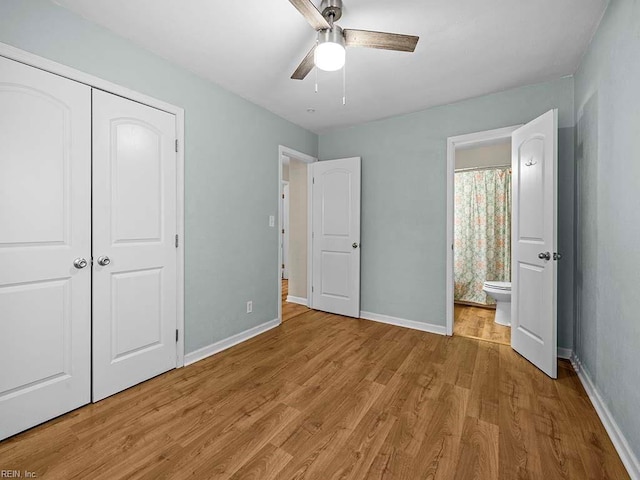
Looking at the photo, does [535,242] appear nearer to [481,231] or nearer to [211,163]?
[481,231]

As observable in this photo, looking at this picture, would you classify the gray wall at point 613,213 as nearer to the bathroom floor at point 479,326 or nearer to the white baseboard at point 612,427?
the white baseboard at point 612,427

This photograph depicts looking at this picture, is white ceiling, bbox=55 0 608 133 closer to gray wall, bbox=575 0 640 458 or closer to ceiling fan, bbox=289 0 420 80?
ceiling fan, bbox=289 0 420 80

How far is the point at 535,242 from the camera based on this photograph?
2459mm

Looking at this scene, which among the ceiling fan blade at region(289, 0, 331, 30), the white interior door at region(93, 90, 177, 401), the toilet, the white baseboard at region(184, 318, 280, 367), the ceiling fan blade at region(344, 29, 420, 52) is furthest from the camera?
the toilet

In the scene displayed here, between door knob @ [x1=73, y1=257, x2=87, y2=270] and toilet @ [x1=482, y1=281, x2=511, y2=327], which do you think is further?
toilet @ [x1=482, y1=281, x2=511, y2=327]

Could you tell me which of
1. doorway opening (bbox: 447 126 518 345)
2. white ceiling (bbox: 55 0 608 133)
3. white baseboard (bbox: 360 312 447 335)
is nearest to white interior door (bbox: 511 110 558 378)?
white ceiling (bbox: 55 0 608 133)

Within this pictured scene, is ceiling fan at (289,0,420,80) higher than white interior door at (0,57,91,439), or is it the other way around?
ceiling fan at (289,0,420,80)

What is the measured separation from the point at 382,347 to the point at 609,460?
64.6 inches

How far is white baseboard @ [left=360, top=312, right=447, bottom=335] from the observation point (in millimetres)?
3253

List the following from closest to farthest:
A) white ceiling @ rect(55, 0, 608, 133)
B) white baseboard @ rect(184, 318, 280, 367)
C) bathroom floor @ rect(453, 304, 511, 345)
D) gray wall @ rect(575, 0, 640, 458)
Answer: gray wall @ rect(575, 0, 640, 458) < white ceiling @ rect(55, 0, 608, 133) < white baseboard @ rect(184, 318, 280, 367) < bathroom floor @ rect(453, 304, 511, 345)

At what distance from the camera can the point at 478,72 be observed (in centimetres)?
251

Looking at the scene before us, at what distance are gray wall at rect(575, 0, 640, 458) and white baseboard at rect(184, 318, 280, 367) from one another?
9.17 ft

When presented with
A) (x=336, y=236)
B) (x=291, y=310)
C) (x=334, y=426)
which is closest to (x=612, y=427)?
(x=334, y=426)

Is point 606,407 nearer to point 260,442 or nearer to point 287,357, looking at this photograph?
point 260,442
